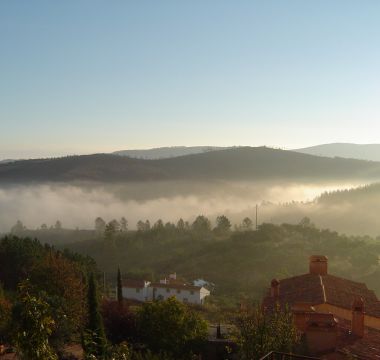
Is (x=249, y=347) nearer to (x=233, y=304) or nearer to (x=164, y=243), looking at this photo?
(x=233, y=304)

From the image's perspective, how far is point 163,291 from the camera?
67.9 metres

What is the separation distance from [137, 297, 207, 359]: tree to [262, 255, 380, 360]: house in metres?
4.72

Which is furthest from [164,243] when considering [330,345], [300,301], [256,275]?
[330,345]

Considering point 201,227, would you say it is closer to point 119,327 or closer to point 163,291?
point 163,291

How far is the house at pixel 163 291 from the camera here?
6619 centimetres

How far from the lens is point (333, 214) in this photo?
19025 centimetres

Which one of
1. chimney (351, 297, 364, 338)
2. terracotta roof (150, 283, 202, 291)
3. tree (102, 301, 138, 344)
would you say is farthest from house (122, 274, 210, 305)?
chimney (351, 297, 364, 338)

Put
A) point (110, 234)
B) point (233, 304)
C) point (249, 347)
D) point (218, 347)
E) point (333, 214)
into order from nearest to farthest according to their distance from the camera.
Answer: point (249, 347)
point (218, 347)
point (233, 304)
point (110, 234)
point (333, 214)

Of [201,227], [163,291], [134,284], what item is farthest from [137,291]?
[201,227]

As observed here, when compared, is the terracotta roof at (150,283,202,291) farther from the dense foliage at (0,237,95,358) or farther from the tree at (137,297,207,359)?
the tree at (137,297,207,359)

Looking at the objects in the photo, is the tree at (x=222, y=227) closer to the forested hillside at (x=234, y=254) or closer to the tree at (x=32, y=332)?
the forested hillside at (x=234, y=254)

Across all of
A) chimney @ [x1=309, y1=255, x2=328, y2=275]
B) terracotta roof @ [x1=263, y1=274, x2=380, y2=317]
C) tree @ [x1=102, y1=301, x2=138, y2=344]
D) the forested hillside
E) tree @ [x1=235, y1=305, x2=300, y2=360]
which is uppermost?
tree @ [x1=235, y1=305, x2=300, y2=360]

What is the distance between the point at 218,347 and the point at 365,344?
31.3 ft

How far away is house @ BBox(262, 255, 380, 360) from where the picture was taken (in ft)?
79.4
